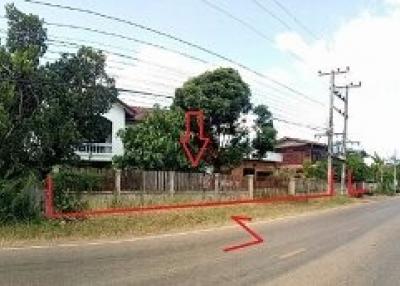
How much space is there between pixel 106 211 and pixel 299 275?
47.6 ft

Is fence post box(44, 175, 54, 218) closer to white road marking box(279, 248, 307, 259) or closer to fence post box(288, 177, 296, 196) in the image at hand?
white road marking box(279, 248, 307, 259)


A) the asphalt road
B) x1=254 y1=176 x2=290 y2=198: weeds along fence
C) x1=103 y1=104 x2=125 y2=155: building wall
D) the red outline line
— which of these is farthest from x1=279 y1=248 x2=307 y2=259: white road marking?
x1=103 y1=104 x2=125 y2=155: building wall

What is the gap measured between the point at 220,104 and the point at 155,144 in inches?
282

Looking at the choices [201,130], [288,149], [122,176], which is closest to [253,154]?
[201,130]

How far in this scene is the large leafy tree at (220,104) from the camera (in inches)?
1741

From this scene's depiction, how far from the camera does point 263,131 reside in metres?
50.0

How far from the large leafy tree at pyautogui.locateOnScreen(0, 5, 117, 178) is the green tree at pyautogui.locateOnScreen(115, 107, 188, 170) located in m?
8.90

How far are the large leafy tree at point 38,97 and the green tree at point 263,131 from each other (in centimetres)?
2146

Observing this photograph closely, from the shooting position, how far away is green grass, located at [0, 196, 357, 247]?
1931 centimetres

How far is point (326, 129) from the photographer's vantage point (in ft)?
179

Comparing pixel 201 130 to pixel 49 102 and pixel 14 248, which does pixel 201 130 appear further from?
pixel 14 248

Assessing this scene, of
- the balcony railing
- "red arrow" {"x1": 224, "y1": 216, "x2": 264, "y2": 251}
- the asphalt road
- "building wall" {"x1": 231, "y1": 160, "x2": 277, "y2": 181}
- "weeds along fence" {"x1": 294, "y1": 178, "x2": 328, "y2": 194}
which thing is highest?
the balcony railing

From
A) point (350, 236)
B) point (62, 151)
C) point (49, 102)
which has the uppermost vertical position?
point (49, 102)

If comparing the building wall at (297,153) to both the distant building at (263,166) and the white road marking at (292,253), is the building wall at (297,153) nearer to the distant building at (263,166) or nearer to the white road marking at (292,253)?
the distant building at (263,166)
